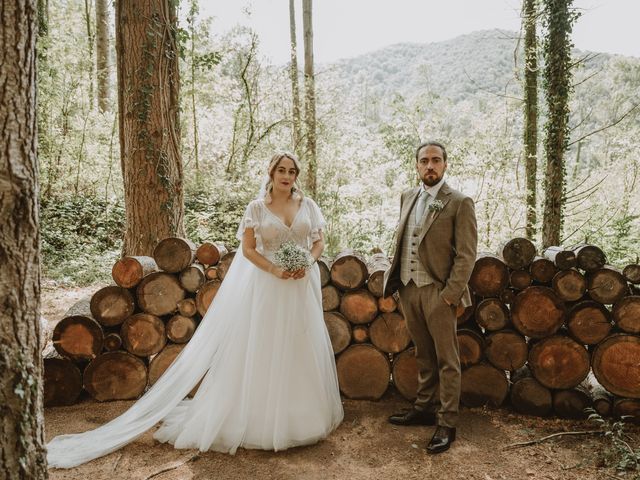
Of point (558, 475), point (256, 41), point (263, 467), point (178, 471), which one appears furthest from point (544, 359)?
point (256, 41)

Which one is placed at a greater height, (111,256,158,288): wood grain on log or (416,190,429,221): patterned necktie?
(416,190,429,221): patterned necktie

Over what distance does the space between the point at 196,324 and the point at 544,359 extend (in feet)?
10.8

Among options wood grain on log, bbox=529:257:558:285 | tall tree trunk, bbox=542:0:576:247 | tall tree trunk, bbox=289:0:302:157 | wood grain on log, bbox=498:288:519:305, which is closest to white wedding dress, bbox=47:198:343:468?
wood grain on log, bbox=498:288:519:305

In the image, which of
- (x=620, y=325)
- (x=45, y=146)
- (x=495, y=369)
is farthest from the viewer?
(x=45, y=146)

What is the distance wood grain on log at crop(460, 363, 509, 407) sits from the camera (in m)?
4.04

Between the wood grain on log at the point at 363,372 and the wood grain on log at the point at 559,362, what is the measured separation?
135 cm

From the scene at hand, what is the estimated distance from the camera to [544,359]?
3885mm

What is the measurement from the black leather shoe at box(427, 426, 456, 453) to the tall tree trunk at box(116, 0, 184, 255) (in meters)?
3.70

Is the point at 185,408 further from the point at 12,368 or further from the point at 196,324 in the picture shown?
the point at 12,368

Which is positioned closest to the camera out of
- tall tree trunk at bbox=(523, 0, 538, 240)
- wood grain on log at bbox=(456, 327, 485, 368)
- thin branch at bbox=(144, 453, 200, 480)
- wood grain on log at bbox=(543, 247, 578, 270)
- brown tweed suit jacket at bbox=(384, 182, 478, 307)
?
thin branch at bbox=(144, 453, 200, 480)

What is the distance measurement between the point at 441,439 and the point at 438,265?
137cm

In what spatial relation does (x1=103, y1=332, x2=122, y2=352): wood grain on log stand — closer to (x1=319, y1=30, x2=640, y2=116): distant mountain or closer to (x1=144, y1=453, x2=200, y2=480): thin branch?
(x1=144, y1=453, x2=200, y2=480): thin branch

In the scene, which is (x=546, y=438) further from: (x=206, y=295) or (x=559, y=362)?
(x=206, y=295)

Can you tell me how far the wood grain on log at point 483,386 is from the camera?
4043 mm
